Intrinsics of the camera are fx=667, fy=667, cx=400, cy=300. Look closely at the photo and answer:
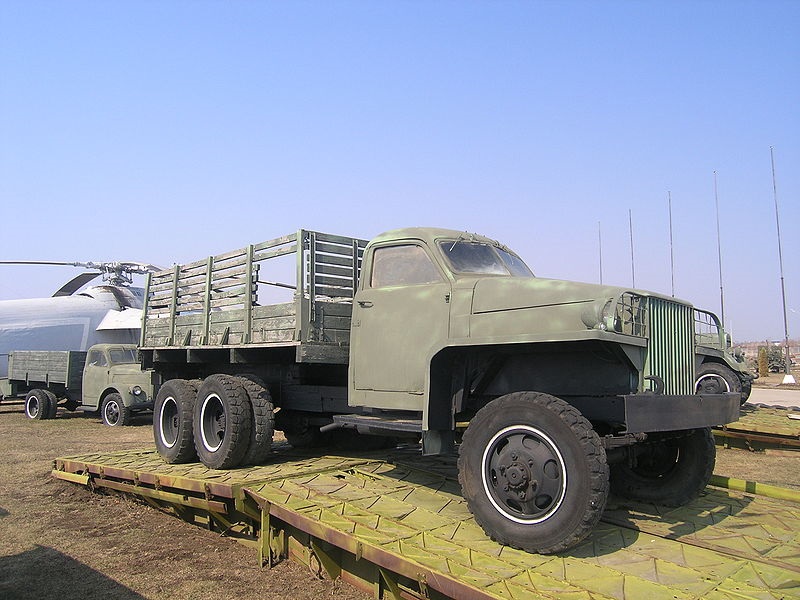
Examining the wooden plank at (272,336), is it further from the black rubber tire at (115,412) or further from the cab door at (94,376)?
the cab door at (94,376)

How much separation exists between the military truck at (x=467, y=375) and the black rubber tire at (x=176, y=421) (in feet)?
0.05

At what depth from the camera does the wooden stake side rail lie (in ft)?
11.6

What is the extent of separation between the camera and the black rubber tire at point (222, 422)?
6.68 m

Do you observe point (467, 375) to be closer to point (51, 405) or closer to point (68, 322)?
point (51, 405)

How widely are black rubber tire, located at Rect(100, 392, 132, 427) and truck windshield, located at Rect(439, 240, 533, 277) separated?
1184cm

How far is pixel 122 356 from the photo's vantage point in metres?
16.2

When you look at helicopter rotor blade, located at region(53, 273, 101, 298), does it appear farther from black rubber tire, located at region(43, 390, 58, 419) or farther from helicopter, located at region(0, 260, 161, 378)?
black rubber tire, located at region(43, 390, 58, 419)

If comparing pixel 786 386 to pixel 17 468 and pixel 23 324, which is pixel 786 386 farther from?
pixel 23 324

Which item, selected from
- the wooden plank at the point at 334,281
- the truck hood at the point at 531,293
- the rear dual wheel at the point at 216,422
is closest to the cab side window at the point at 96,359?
the rear dual wheel at the point at 216,422

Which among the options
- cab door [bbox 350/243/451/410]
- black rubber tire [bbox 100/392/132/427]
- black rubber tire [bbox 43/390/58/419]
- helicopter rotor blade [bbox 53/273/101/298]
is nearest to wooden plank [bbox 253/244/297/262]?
cab door [bbox 350/243/451/410]

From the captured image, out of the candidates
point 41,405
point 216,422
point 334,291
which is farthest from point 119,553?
point 41,405

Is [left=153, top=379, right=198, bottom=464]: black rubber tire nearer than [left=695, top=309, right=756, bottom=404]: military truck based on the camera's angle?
Yes

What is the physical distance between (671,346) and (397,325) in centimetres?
209

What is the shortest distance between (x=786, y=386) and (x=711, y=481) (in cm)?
2165
